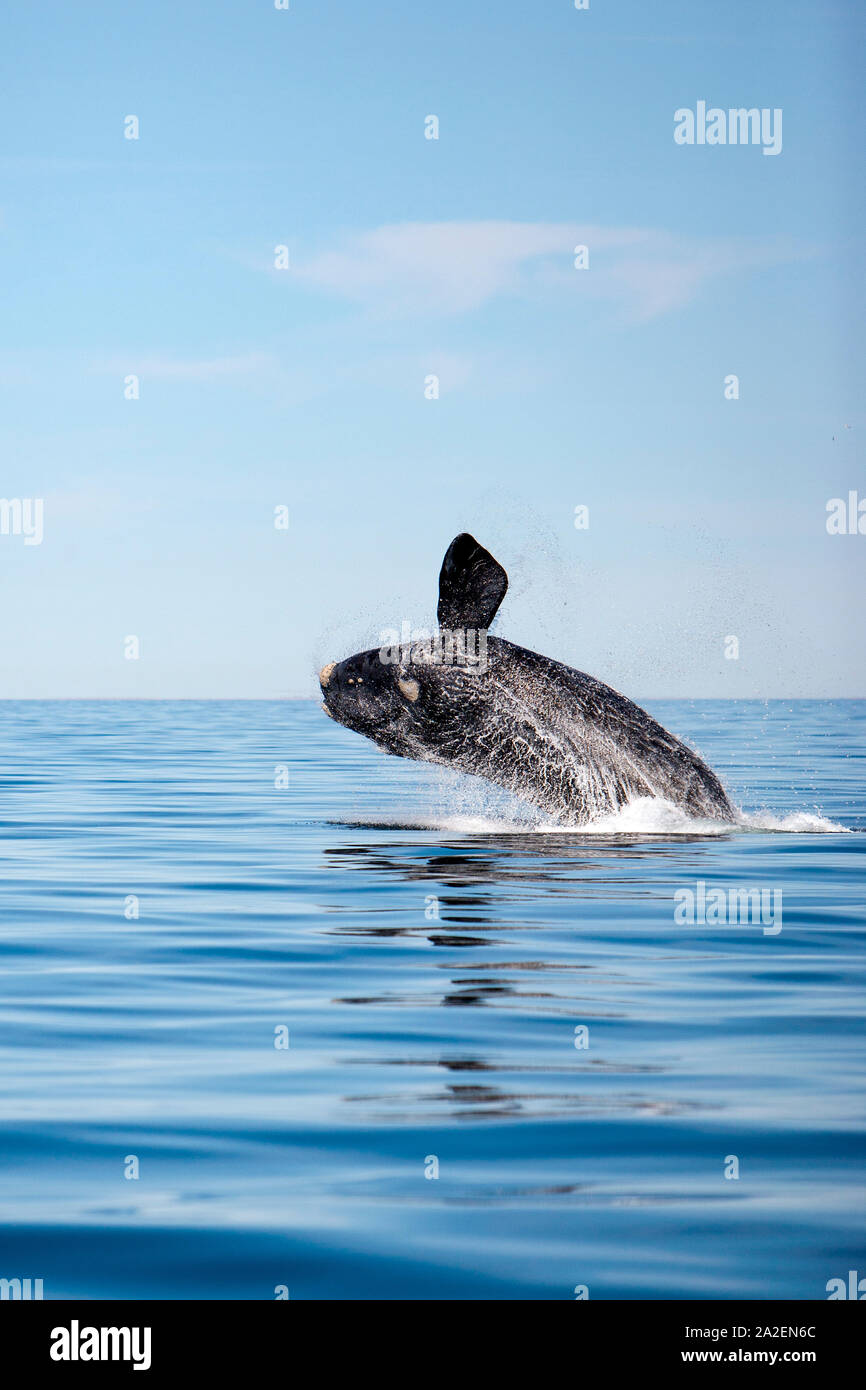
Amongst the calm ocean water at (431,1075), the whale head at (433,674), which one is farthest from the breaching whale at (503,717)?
the calm ocean water at (431,1075)

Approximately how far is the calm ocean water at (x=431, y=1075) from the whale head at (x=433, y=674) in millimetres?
1509

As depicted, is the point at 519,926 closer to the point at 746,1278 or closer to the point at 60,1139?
the point at 60,1139

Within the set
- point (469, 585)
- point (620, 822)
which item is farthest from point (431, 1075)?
point (620, 822)

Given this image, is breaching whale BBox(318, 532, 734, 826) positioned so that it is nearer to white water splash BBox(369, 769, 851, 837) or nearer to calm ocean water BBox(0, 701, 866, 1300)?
white water splash BBox(369, 769, 851, 837)

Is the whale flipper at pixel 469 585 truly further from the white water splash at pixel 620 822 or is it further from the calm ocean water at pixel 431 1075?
the white water splash at pixel 620 822

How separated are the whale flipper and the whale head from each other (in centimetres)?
1

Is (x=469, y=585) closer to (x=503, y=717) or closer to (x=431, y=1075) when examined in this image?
(x=503, y=717)

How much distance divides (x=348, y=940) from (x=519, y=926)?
1442mm

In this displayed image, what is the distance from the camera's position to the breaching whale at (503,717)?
59.1ft

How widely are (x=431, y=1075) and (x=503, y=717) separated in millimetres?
10118

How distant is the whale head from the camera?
17.0 meters

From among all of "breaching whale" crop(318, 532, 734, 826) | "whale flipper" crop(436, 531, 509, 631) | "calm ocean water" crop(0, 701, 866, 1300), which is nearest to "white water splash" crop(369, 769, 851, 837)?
"breaching whale" crop(318, 532, 734, 826)

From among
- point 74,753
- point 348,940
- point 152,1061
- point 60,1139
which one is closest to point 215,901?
point 348,940
